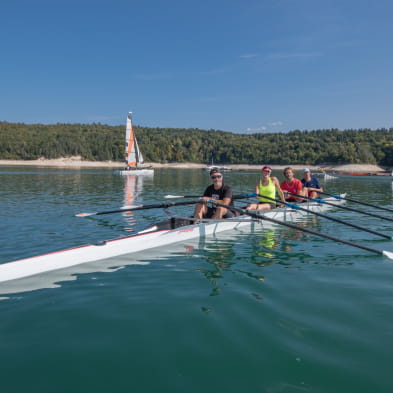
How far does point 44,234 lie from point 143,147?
5608 inches

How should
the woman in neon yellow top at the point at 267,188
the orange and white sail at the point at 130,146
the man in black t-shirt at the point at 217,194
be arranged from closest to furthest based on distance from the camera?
the man in black t-shirt at the point at 217,194, the woman in neon yellow top at the point at 267,188, the orange and white sail at the point at 130,146

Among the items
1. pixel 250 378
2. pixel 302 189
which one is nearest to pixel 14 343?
pixel 250 378

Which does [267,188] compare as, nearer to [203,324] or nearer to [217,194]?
[217,194]

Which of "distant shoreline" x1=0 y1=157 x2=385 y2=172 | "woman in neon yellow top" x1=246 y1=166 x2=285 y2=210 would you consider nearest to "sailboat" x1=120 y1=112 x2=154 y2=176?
"woman in neon yellow top" x1=246 y1=166 x2=285 y2=210

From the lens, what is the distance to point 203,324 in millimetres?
4559

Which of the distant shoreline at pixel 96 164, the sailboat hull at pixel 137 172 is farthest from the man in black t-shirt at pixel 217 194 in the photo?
the distant shoreline at pixel 96 164

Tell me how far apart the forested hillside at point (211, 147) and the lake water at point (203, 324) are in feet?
360

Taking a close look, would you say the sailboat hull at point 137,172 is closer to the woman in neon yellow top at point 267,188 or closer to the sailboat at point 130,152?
the sailboat at point 130,152

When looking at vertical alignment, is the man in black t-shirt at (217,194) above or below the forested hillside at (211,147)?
below

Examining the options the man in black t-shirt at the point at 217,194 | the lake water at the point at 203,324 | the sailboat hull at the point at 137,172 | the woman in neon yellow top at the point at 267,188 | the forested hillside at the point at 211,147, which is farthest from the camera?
the forested hillside at the point at 211,147

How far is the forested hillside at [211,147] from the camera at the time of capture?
116m

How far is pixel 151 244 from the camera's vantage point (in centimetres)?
825

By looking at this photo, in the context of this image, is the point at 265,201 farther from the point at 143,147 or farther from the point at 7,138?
the point at 7,138

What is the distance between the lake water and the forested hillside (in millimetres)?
109753
